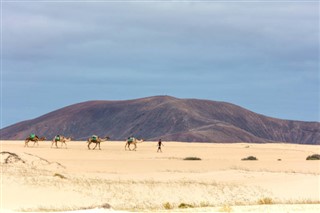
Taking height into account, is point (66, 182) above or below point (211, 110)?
below

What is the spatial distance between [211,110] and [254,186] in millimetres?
168109

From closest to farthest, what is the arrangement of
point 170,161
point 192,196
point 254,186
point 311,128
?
point 192,196, point 254,186, point 170,161, point 311,128

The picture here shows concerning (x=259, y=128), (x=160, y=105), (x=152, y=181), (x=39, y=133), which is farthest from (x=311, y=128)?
(x=152, y=181)

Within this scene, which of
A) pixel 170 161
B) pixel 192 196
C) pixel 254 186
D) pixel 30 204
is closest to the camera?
pixel 30 204

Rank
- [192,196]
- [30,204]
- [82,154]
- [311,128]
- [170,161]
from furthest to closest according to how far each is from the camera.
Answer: [311,128], [82,154], [170,161], [192,196], [30,204]

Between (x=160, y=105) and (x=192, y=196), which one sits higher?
(x=160, y=105)

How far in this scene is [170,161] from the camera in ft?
161

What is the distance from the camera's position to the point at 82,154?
56.2m

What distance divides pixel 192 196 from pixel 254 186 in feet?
13.5

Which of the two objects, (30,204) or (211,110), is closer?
(30,204)

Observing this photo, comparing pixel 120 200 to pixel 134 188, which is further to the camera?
pixel 134 188

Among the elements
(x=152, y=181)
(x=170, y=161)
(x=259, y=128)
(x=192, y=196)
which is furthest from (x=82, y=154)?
(x=259, y=128)

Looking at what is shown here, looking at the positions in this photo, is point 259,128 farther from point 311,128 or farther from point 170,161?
point 170,161

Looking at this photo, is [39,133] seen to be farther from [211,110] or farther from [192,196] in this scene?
[192,196]
